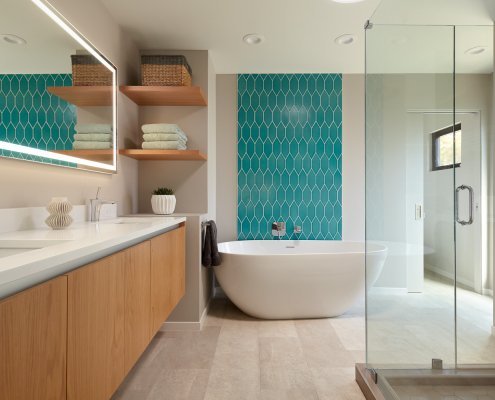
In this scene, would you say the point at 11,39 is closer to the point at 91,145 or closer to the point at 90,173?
the point at 91,145

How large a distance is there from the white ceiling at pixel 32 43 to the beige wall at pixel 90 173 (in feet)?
0.64

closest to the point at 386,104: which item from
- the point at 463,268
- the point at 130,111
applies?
the point at 463,268

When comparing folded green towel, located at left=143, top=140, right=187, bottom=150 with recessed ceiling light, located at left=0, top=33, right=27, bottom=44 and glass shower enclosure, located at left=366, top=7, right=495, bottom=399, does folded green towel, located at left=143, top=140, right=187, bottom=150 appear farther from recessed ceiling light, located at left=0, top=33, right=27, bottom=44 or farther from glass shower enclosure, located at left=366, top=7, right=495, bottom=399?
glass shower enclosure, located at left=366, top=7, right=495, bottom=399

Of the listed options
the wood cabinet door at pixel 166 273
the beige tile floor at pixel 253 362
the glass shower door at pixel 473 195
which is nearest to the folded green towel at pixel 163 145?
the wood cabinet door at pixel 166 273

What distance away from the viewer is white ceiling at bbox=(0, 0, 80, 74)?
→ 1.59 meters

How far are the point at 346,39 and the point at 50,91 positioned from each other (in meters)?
→ 2.38

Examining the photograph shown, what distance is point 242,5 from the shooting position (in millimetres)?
2568

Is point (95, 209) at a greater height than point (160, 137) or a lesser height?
lesser

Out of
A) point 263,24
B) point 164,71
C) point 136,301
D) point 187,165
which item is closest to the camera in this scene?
point 136,301

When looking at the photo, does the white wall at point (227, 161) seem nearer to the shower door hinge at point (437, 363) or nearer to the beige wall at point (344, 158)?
the beige wall at point (344, 158)

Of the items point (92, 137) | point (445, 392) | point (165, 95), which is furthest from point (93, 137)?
point (445, 392)

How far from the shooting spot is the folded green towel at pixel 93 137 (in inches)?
86.0

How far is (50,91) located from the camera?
6.24 feet

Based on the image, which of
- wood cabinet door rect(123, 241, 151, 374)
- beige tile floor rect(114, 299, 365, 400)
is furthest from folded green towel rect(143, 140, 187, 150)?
beige tile floor rect(114, 299, 365, 400)
